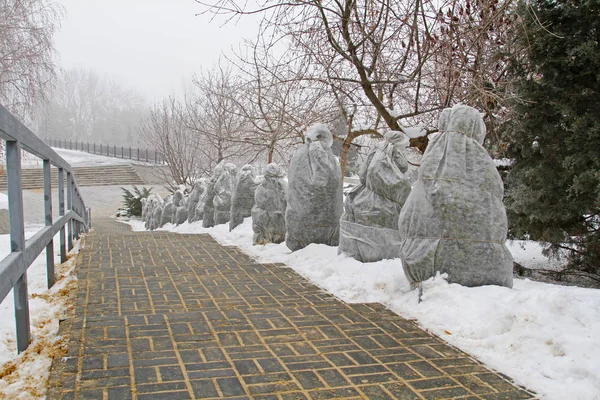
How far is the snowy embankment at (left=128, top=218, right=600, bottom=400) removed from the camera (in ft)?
12.0

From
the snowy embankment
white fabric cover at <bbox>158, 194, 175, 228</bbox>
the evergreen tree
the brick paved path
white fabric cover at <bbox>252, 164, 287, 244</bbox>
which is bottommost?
white fabric cover at <bbox>158, 194, 175, 228</bbox>

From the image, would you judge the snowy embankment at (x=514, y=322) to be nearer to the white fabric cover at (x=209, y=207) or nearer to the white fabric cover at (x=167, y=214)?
the white fabric cover at (x=209, y=207)

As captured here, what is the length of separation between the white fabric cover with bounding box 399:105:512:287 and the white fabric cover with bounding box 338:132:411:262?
1.38 m

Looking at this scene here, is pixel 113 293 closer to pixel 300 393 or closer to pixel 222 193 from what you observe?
pixel 300 393

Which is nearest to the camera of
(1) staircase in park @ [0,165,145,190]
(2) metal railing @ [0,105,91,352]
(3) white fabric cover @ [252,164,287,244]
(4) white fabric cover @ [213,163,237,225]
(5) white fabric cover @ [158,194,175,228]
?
(2) metal railing @ [0,105,91,352]

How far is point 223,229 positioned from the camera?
12703mm

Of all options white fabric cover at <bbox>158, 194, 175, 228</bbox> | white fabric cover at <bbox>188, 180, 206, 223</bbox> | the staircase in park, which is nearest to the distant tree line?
white fabric cover at <bbox>188, 180, 206, 223</bbox>

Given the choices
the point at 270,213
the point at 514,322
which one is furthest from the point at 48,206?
the point at 270,213

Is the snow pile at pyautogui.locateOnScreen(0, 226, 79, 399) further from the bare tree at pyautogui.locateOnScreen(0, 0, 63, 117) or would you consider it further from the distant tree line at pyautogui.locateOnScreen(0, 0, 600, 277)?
the bare tree at pyautogui.locateOnScreen(0, 0, 63, 117)

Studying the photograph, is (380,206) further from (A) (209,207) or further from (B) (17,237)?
(A) (209,207)

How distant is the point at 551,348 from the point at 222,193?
36.7ft

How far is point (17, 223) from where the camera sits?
12.4ft

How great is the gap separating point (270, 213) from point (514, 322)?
5.86m

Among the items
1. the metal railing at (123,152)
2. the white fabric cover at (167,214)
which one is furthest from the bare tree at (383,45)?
the metal railing at (123,152)
